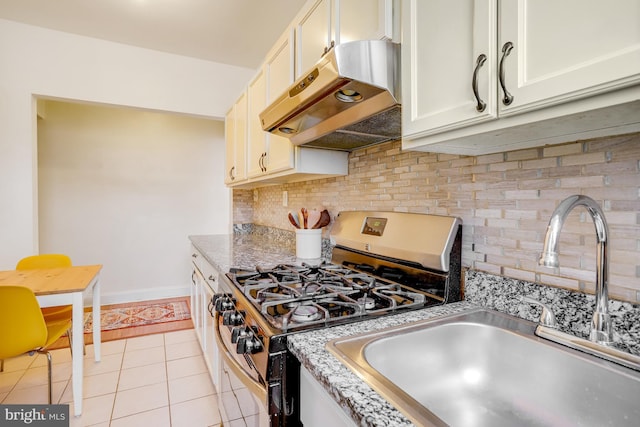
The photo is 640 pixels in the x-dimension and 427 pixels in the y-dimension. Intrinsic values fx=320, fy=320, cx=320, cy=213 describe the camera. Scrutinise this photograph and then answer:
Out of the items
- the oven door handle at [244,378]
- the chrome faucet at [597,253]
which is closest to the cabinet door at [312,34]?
the chrome faucet at [597,253]

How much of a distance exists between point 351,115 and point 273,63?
0.91 meters

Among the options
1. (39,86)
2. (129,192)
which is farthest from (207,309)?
(129,192)

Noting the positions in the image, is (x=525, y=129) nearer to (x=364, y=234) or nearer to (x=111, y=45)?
(x=364, y=234)

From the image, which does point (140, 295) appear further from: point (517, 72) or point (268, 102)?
point (517, 72)

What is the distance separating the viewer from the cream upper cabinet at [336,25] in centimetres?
102

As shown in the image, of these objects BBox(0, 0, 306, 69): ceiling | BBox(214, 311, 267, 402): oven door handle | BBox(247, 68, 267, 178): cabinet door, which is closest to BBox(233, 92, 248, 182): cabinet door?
BBox(247, 68, 267, 178): cabinet door

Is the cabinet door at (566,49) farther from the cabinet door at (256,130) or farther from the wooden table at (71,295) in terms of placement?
the wooden table at (71,295)

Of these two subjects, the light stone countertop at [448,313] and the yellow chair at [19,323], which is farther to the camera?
the yellow chair at [19,323]

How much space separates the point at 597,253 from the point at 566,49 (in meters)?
0.43

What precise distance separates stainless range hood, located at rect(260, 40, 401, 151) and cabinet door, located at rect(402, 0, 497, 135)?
7cm

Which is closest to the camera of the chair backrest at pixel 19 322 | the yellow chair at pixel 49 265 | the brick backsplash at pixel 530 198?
the brick backsplash at pixel 530 198

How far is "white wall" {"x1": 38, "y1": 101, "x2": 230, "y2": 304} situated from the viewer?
3445 millimetres

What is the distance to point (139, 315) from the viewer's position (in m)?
3.35

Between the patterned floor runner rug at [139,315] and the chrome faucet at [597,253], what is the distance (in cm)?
335
